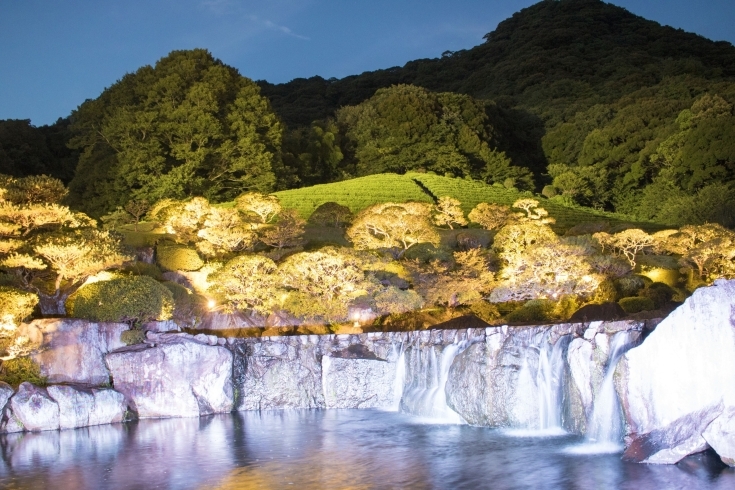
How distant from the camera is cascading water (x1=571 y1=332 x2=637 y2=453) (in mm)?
15109

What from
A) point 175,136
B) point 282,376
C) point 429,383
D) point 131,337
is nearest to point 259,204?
point 175,136

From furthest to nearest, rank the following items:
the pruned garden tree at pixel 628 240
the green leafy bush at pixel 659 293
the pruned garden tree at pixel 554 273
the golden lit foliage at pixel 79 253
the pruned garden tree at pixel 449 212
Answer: the pruned garden tree at pixel 449 212 → the pruned garden tree at pixel 628 240 → the pruned garden tree at pixel 554 273 → the green leafy bush at pixel 659 293 → the golden lit foliage at pixel 79 253

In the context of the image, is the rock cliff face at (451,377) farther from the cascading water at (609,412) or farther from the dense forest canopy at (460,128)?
the dense forest canopy at (460,128)

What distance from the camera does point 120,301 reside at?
2252 centimetres

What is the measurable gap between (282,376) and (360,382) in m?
2.55

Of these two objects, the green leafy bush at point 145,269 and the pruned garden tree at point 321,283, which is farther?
the green leafy bush at point 145,269

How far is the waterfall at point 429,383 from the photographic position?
20.4m

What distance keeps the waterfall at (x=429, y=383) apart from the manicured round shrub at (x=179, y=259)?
1295 centimetres

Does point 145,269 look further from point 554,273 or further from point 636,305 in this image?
point 636,305

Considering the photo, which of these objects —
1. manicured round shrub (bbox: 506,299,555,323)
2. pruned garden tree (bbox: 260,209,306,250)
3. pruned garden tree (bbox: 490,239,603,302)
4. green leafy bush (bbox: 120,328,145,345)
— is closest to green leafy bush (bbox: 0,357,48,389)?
green leafy bush (bbox: 120,328,145,345)

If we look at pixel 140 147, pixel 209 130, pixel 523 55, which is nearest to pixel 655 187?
pixel 209 130

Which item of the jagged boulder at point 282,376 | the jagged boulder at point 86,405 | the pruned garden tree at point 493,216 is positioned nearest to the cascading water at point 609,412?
the jagged boulder at point 282,376

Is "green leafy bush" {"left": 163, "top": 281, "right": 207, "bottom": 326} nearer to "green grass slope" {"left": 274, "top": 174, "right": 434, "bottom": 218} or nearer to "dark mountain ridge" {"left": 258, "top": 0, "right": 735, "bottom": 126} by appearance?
"green grass slope" {"left": 274, "top": 174, "right": 434, "bottom": 218}

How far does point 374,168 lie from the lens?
64.6 m
